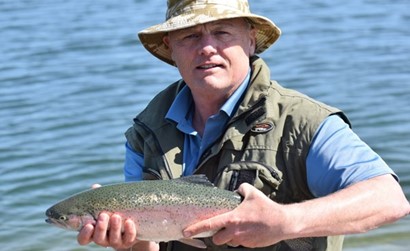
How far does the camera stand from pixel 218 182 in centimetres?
492

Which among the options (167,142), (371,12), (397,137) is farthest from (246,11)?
(371,12)

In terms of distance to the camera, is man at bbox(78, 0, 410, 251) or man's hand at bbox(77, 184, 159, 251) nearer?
man at bbox(78, 0, 410, 251)

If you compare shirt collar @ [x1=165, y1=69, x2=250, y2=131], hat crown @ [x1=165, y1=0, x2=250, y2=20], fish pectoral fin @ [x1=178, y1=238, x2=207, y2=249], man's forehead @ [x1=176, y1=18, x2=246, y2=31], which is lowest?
fish pectoral fin @ [x1=178, y1=238, x2=207, y2=249]

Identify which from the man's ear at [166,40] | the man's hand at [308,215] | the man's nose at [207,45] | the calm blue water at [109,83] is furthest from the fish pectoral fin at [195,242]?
the calm blue water at [109,83]

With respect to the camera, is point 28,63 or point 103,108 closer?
point 103,108

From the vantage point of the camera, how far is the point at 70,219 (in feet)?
15.1

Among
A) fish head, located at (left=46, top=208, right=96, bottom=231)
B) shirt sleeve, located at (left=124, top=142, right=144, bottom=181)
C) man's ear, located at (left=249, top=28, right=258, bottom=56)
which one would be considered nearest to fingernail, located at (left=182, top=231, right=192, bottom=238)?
fish head, located at (left=46, top=208, right=96, bottom=231)

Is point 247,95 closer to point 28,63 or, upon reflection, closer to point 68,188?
point 68,188

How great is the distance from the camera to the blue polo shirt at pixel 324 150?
4465mm

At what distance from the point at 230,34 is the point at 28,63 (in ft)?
34.9

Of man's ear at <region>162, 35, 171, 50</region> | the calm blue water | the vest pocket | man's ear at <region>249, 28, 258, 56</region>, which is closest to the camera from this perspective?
the vest pocket

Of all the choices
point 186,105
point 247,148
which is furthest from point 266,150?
point 186,105

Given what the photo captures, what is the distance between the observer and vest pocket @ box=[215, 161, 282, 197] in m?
4.80

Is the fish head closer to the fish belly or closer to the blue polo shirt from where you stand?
the fish belly
